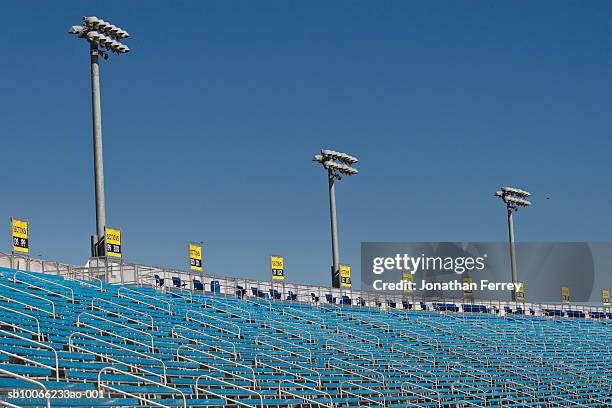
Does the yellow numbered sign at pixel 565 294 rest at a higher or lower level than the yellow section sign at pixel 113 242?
lower

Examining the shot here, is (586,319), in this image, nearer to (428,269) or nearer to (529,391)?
(428,269)

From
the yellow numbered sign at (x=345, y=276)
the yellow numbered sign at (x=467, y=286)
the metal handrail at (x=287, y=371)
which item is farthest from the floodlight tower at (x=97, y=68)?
the yellow numbered sign at (x=467, y=286)

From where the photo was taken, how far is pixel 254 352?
22.3 m

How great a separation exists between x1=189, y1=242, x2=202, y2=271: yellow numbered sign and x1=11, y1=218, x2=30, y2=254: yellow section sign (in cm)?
595

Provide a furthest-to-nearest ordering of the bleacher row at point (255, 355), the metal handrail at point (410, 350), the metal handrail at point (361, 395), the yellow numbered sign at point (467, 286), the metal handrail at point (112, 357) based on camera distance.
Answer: the yellow numbered sign at point (467, 286) → the metal handrail at point (410, 350) → the metal handrail at point (361, 395) → the metal handrail at point (112, 357) → the bleacher row at point (255, 355)

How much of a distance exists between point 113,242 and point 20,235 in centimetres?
291

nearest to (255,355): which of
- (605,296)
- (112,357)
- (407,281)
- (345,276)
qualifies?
(112,357)

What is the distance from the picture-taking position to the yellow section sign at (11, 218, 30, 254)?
23.7m

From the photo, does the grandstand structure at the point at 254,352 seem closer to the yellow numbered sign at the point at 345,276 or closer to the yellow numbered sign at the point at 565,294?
the yellow numbered sign at the point at 345,276

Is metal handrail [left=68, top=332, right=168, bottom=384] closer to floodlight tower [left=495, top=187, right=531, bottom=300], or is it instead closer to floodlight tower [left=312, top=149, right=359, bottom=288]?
floodlight tower [left=312, top=149, right=359, bottom=288]

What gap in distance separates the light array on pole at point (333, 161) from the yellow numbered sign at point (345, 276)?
408 cm

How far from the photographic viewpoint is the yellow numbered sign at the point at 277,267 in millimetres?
34094

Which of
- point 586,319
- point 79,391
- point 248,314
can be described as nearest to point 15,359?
point 79,391

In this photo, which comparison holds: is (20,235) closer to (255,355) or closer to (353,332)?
(255,355)
